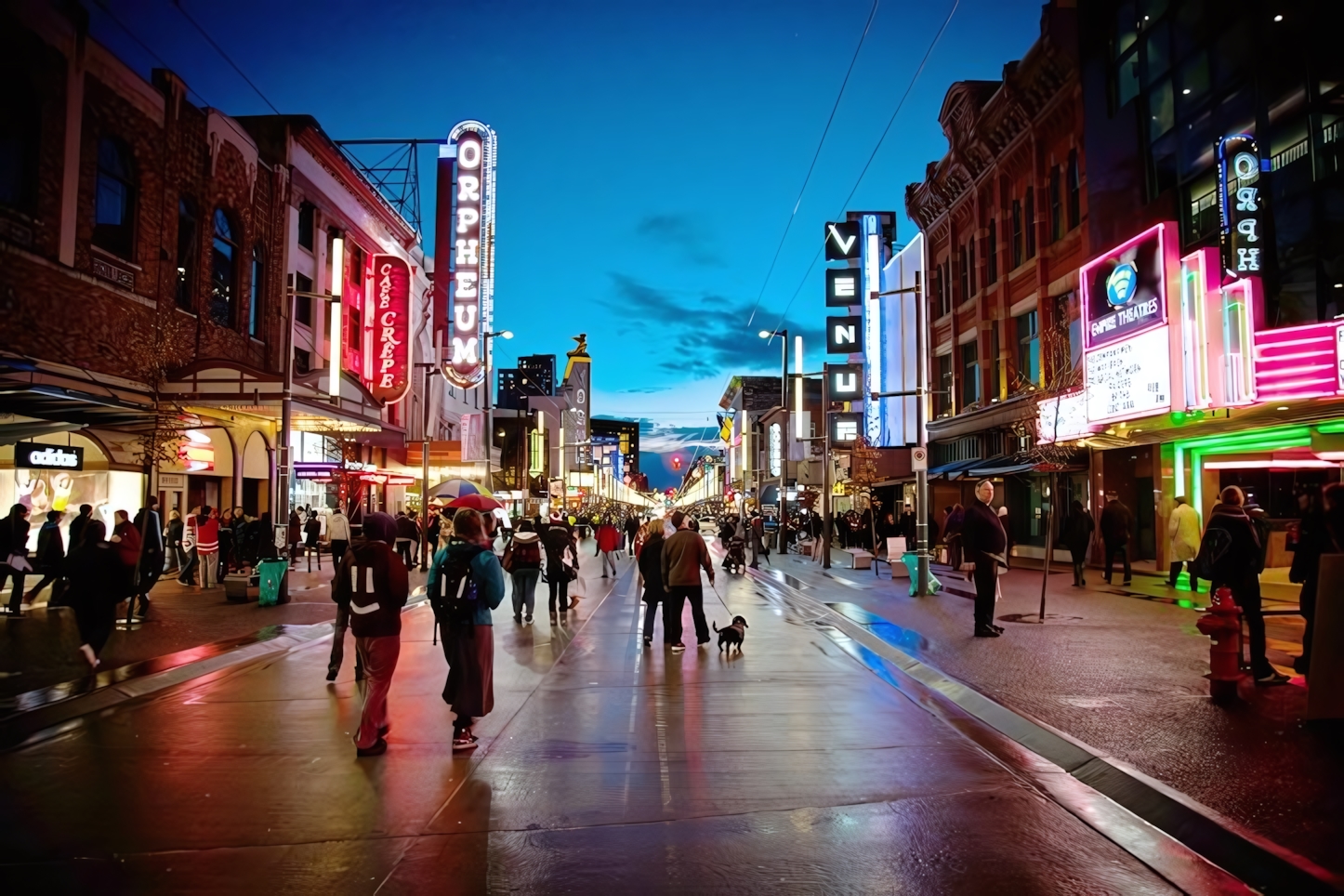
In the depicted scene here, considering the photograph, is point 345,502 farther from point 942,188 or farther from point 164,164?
point 942,188

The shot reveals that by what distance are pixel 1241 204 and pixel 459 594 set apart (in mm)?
15996

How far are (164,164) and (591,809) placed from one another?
23.6 metres

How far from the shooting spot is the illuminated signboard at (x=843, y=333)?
4034 centimetres

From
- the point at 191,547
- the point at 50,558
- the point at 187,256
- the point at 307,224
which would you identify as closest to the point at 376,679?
the point at 50,558

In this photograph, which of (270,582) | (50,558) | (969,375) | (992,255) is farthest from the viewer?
(969,375)

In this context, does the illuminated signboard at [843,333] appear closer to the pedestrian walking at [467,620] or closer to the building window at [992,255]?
the building window at [992,255]

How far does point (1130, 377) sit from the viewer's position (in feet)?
67.0

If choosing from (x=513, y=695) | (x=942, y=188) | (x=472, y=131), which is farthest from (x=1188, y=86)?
(x=472, y=131)

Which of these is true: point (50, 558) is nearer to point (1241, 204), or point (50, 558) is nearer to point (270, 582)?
point (270, 582)

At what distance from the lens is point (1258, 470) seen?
68.8ft

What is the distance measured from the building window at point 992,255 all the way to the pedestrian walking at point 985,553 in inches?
884

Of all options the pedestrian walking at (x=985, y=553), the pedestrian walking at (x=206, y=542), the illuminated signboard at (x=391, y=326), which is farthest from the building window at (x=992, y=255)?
the pedestrian walking at (x=206, y=542)

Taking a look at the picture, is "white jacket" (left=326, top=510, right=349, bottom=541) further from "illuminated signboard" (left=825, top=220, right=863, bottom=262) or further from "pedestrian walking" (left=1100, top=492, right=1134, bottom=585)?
"illuminated signboard" (left=825, top=220, right=863, bottom=262)

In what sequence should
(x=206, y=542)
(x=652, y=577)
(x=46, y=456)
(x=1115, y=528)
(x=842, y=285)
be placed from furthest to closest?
(x=842, y=285)
(x=206, y=542)
(x=1115, y=528)
(x=46, y=456)
(x=652, y=577)
